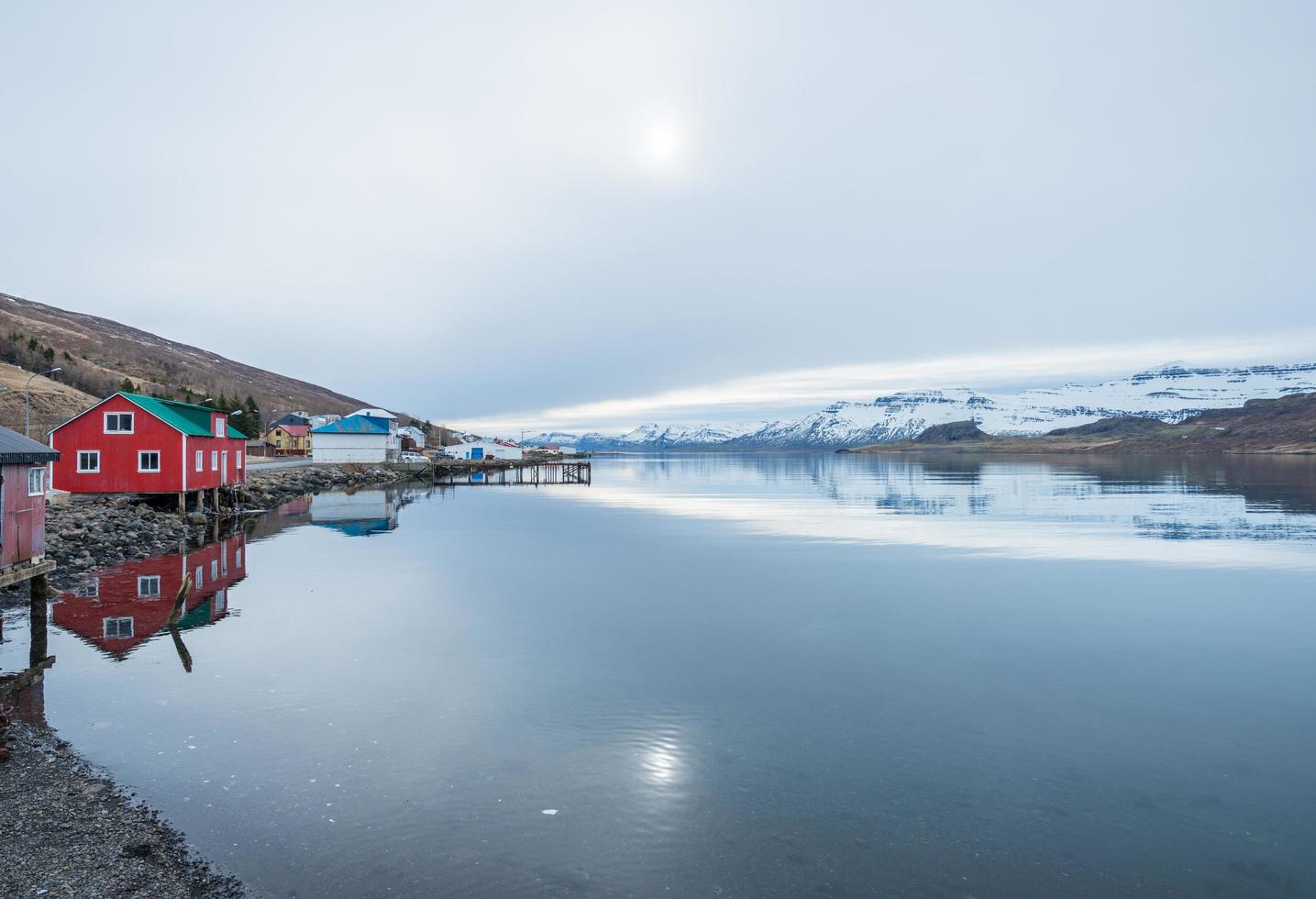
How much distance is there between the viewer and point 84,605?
21.2 m

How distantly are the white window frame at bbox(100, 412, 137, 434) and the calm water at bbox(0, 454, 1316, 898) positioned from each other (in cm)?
1299

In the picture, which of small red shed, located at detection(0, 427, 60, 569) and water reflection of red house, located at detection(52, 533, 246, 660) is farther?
water reflection of red house, located at detection(52, 533, 246, 660)

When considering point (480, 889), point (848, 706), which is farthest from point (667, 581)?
point (480, 889)

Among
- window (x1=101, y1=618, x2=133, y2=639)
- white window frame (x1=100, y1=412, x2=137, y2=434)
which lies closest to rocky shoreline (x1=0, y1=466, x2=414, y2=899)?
window (x1=101, y1=618, x2=133, y2=639)

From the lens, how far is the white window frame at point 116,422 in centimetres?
3778

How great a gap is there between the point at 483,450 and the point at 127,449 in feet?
328

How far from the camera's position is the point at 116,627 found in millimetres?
19078

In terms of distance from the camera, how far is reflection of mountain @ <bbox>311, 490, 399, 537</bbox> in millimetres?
43375

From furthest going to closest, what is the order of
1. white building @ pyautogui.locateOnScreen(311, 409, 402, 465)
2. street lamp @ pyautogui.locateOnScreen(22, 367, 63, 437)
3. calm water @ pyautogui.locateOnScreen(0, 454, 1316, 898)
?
1. white building @ pyautogui.locateOnScreen(311, 409, 402, 465)
2. street lamp @ pyautogui.locateOnScreen(22, 367, 63, 437)
3. calm water @ pyautogui.locateOnScreen(0, 454, 1316, 898)

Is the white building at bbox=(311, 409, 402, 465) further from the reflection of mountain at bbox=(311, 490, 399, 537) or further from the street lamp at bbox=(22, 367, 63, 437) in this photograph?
the street lamp at bbox=(22, 367, 63, 437)

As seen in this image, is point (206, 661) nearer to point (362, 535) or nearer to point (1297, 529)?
point (362, 535)

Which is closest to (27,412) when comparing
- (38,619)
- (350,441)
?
(38,619)

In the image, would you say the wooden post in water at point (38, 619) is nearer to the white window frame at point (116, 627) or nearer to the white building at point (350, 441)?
the white window frame at point (116, 627)

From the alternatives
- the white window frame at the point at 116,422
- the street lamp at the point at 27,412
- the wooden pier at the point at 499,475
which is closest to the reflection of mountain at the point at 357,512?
the white window frame at the point at 116,422
